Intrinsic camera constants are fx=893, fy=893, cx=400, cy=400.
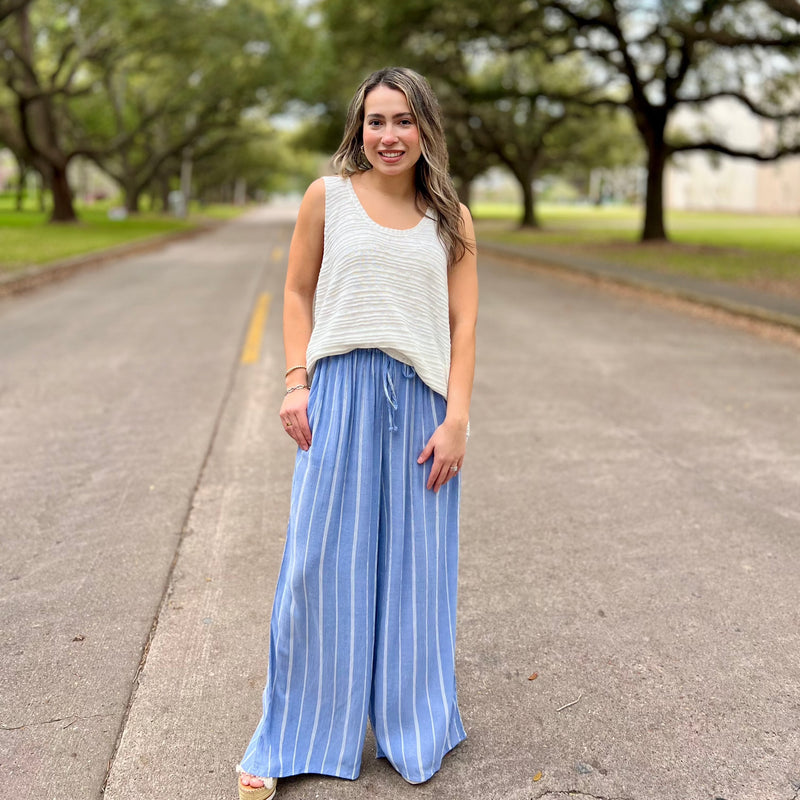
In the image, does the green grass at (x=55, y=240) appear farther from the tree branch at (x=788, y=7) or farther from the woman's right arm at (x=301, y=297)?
the woman's right arm at (x=301, y=297)

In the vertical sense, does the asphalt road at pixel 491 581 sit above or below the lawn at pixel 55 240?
below

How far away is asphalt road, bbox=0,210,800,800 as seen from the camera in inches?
98.0

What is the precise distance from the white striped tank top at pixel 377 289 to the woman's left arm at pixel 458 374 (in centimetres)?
5

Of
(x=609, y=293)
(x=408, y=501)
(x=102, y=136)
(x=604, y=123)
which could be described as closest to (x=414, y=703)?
(x=408, y=501)

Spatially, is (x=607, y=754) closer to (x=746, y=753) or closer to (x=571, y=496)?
(x=746, y=753)

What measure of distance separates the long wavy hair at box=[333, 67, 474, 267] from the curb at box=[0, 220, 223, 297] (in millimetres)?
11817

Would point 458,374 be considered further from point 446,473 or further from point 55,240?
point 55,240

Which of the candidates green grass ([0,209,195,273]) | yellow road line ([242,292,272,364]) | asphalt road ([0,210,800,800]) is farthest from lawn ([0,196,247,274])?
asphalt road ([0,210,800,800])

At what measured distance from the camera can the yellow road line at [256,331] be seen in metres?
8.34

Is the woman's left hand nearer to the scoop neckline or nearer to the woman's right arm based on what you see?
the woman's right arm

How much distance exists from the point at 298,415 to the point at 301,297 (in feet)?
1.14

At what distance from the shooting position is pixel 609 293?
1416 cm

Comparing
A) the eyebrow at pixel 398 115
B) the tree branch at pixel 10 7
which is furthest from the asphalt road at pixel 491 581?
the tree branch at pixel 10 7

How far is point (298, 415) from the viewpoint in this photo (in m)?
2.33
